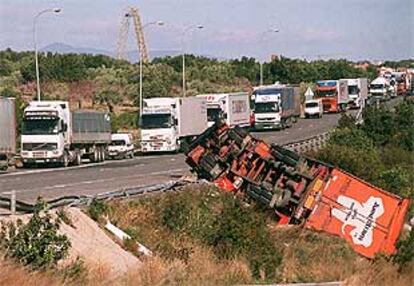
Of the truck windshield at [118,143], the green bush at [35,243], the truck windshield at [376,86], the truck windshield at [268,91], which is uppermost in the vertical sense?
the truck windshield at [268,91]

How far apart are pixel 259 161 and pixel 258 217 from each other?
612cm

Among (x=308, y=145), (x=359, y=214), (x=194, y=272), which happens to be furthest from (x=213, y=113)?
(x=194, y=272)

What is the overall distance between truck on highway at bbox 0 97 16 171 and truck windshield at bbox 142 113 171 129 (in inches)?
527

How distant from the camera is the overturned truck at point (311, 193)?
93.4 feet

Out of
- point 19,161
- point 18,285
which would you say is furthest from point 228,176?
point 19,161

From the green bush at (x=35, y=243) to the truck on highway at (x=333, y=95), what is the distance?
3271 inches

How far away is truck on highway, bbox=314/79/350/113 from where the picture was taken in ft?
331

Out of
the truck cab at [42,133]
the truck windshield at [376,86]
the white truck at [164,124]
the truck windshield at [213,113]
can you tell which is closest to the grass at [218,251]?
the truck cab at [42,133]

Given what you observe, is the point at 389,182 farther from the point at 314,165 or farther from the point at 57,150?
the point at 57,150

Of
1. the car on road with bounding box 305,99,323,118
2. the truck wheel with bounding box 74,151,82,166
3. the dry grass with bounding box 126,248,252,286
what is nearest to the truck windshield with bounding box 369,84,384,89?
the car on road with bounding box 305,99,323,118

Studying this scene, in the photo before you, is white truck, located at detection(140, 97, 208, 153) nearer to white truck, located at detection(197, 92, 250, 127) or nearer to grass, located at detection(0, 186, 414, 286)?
white truck, located at detection(197, 92, 250, 127)

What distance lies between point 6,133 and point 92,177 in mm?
8848

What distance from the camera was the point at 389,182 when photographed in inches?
1487

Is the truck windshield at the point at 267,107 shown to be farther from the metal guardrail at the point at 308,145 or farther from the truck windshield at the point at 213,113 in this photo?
the metal guardrail at the point at 308,145
